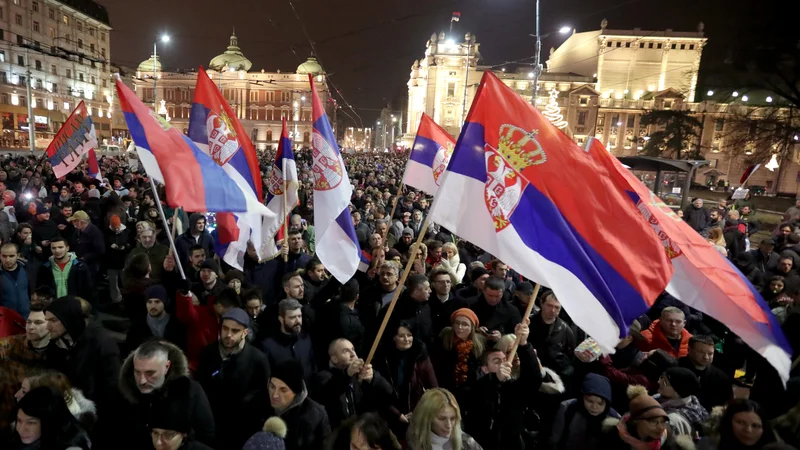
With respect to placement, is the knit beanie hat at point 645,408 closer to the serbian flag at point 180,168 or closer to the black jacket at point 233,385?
the black jacket at point 233,385

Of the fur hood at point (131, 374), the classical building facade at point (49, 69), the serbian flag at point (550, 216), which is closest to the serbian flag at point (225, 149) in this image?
the fur hood at point (131, 374)

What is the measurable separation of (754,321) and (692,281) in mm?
410

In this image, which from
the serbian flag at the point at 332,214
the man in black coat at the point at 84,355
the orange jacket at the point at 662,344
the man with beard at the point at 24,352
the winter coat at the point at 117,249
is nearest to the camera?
the man with beard at the point at 24,352

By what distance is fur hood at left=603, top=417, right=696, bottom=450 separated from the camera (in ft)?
9.01

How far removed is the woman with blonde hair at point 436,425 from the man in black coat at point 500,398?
63 centimetres

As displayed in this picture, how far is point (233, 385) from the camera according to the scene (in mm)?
3254

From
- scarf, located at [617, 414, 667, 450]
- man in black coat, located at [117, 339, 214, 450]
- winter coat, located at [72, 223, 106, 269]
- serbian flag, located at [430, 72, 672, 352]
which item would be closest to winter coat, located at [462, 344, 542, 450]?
scarf, located at [617, 414, 667, 450]

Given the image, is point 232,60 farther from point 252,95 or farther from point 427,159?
point 427,159

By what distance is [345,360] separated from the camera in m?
3.11

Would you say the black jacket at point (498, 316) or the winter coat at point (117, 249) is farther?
the winter coat at point (117, 249)

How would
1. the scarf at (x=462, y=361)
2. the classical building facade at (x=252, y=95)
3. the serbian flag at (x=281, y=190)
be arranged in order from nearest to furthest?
Result: 1. the scarf at (x=462, y=361)
2. the serbian flag at (x=281, y=190)
3. the classical building facade at (x=252, y=95)

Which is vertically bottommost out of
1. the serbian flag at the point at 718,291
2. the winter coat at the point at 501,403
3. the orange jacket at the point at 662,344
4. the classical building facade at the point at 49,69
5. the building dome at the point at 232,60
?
the winter coat at the point at 501,403

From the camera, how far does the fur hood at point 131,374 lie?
2.72 meters

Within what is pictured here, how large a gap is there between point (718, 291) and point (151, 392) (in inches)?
138
